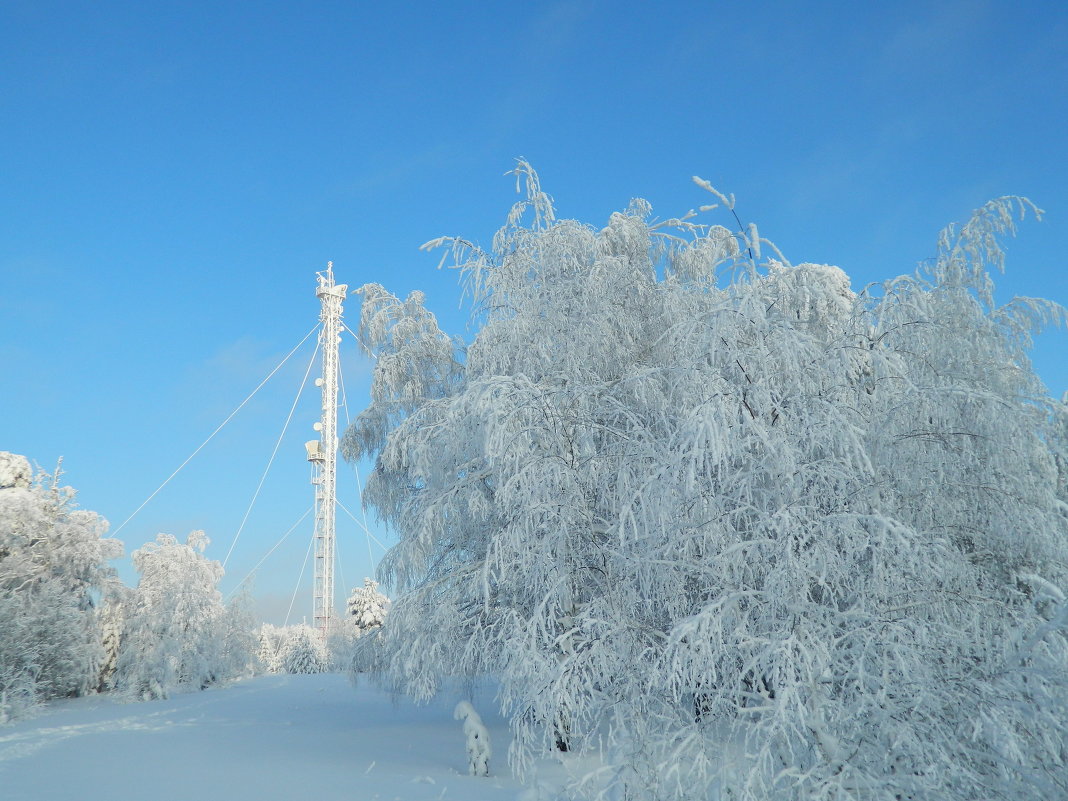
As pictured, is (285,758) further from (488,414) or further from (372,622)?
(372,622)

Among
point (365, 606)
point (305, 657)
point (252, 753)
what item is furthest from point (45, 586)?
point (365, 606)

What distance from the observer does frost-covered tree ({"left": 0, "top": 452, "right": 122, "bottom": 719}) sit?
550 inches

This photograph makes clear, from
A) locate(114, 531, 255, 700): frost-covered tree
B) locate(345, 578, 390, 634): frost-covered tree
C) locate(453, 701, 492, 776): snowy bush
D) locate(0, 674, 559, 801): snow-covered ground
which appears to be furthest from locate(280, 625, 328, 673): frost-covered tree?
locate(453, 701, 492, 776): snowy bush

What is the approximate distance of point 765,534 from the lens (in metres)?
4.64

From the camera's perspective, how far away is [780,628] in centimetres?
444

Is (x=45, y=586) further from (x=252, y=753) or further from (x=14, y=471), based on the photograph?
(x=252, y=753)

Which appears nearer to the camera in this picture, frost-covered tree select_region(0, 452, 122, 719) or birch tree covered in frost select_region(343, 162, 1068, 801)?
birch tree covered in frost select_region(343, 162, 1068, 801)

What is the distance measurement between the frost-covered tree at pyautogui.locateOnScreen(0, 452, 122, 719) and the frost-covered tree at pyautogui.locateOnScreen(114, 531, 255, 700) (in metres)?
1.18

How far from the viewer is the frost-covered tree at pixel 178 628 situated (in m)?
17.9

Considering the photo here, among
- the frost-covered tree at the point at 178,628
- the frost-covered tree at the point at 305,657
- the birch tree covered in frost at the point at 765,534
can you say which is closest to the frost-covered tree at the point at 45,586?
the frost-covered tree at the point at 178,628

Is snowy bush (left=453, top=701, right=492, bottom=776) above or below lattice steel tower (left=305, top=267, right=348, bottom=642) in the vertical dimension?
below

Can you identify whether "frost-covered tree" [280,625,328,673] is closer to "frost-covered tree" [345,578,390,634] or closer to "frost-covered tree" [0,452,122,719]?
"frost-covered tree" [345,578,390,634]

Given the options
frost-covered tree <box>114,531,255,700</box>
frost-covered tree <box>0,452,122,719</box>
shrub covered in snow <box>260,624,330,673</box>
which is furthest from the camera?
shrub covered in snow <box>260,624,330,673</box>

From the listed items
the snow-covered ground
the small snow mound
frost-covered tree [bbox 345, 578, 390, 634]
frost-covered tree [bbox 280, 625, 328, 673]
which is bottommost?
the snow-covered ground
